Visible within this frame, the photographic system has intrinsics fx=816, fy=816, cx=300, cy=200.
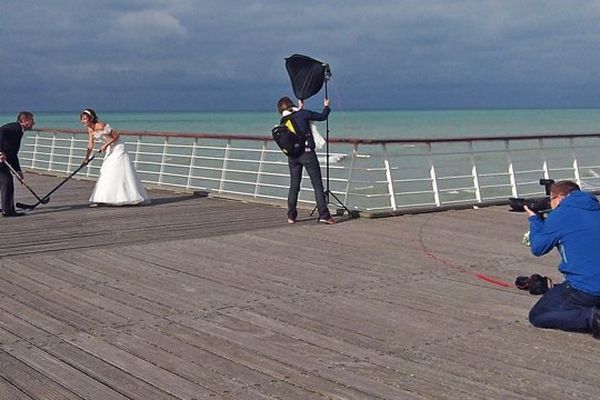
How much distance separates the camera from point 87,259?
7.37 m

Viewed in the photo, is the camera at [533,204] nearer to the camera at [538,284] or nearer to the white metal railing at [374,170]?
the camera at [538,284]

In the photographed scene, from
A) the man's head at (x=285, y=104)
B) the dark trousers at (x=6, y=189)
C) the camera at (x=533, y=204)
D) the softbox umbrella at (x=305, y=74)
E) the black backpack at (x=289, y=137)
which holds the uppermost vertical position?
the softbox umbrella at (x=305, y=74)

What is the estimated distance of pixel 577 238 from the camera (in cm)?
484

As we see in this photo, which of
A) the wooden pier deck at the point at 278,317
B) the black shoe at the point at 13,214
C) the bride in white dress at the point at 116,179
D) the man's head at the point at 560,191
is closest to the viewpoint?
the wooden pier deck at the point at 278,317

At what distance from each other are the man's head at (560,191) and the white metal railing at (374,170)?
4.50 meters

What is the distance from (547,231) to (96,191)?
26.0 ft

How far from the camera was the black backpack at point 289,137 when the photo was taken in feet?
29.6

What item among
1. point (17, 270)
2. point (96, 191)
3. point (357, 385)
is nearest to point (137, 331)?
point (357, 385)

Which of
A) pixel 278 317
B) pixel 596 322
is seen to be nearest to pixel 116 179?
pixel 278 317

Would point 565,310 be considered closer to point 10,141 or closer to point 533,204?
point 533,204

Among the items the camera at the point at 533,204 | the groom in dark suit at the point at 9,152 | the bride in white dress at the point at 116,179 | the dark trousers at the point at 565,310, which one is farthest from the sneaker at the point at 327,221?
the dark trousers at the point at 565,310

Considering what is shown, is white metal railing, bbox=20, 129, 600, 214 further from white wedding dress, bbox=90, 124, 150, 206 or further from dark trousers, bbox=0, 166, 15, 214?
dark trousers, bbox=0, 166, 15, 214

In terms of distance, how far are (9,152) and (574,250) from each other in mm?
7558

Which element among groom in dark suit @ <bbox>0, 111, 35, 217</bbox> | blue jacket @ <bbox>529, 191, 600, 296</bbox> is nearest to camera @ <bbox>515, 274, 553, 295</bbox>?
blue jacket @ <bbox>529, 191, 600, 296</bbox>
